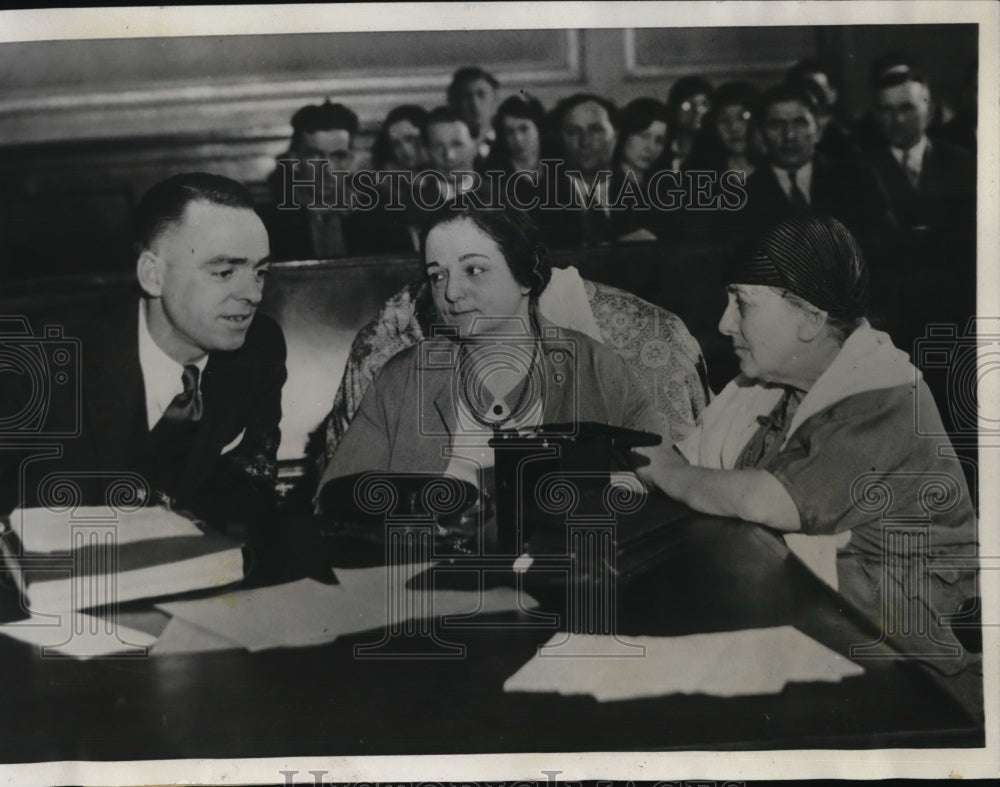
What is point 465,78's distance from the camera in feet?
9.86

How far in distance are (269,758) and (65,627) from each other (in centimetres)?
75

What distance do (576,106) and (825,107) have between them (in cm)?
77

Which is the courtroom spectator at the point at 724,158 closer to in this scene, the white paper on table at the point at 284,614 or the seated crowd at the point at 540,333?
the seated crowd at the point at 540,333

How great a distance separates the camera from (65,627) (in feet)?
9.93

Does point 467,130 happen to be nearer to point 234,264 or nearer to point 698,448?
point 234,264

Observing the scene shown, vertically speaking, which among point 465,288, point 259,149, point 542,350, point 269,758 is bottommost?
point 269,758

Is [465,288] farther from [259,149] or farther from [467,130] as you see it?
[259,149]

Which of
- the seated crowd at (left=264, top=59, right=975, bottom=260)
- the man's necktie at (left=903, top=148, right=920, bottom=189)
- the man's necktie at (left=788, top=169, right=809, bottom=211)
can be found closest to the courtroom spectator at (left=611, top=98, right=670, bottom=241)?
the seated crowd at (left=264, top=59, right=975, bottom=260)

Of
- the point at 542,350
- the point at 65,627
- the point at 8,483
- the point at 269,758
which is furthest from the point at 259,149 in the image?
the point at 269,758

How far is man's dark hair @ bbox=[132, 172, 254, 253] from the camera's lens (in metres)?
2.99

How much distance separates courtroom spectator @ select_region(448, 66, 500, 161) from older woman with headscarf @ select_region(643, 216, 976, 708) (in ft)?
2.85

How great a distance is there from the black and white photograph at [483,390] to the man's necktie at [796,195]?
0.04 feet

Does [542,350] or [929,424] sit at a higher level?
[542,350]

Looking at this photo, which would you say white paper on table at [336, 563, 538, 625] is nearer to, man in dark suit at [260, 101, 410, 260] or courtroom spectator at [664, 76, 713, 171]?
man in dark suit at [260, 101, 410, 260]
